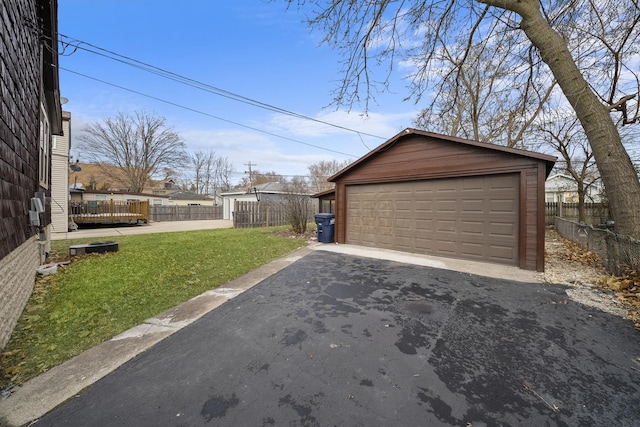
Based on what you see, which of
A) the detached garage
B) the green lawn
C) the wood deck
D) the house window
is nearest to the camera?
the green lawn

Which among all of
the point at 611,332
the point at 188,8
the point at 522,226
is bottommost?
the point at 611,332

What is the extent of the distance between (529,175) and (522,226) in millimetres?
1150

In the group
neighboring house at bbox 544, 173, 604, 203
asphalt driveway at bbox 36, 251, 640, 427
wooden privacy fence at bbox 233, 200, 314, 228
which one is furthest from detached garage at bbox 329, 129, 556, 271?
neighboring house at bbox 544, 173, 604, 203

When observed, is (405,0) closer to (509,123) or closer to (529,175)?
(529,175)

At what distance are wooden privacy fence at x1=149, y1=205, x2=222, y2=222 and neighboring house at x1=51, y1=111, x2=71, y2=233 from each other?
9.27m

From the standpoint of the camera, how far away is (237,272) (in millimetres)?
5203

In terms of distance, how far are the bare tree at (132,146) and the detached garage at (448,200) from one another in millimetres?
28498

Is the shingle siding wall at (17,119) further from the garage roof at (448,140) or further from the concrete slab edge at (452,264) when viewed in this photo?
the garage roof at (448,140)

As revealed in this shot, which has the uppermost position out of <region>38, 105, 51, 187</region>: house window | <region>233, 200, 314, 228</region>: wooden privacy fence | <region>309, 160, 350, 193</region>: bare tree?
<region>309, 160, 350, 193</region>: bare tree

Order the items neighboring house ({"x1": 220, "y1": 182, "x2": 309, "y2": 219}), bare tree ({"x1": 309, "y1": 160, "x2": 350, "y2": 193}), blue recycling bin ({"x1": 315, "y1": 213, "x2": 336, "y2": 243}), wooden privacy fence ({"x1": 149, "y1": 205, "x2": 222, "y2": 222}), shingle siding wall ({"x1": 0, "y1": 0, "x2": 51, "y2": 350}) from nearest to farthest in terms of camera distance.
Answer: shingle siding wall ({"x1": 0, "y1": 0, "x2": 51, "y2": 350}) < blue recycling bin ({"x1": 315, "y1": 213, "x2": 336, "y2": 243}) < wooden privacy fence ({"x1": 149, "y1": 205, "x2": 222, "y2": 222}) < neighboring house ({"x1": 220, "y1": 182, "x2": 309, "y2": 219}) < bare tree ({"x1": 309, "y1": 160, "x2": 350, "y2": 193})

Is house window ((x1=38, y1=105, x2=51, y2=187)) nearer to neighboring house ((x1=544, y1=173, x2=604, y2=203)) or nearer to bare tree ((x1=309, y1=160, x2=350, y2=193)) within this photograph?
neighboring house ((x1=544, y1=173, x2=604, y2=203))

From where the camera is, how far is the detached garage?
5.61 meters

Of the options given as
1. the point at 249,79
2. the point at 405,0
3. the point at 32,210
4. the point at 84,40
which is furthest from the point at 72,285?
the point at 249,79

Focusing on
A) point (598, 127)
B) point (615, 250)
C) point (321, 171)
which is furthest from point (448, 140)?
point (321, 171)
